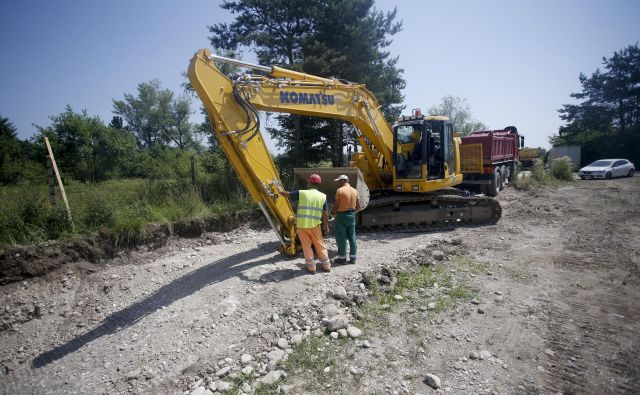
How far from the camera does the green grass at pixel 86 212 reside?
621cm

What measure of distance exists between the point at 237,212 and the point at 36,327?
4408 mm

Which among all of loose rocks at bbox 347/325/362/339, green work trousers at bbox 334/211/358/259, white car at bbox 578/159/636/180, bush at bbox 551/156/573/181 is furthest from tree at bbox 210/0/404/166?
white car at bbox 578/159/636/180

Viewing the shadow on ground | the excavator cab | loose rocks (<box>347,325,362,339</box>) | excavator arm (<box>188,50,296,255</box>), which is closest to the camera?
loose rocks (<box>347,325,362,339</box>)

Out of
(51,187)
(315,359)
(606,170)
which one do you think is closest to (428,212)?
(315,359)

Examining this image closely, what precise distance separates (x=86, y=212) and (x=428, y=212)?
7603 mm

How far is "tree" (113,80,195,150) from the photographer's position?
4550cm

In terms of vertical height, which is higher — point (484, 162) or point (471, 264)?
point (484, 162)

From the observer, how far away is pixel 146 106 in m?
45.7

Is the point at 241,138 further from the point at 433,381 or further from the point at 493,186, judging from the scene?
the point at 493,186

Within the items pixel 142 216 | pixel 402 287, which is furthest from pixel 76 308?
pixel 402 287

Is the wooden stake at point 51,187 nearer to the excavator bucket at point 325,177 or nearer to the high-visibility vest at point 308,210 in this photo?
the excavator bucket at point 325,177

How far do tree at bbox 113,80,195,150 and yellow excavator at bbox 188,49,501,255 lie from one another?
42599 mm

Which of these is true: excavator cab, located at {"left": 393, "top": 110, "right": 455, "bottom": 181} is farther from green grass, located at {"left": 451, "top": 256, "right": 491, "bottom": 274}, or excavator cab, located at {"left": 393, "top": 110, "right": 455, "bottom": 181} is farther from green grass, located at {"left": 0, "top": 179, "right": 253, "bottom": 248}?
green grass, located at {"left": 0, "top": 179, "right": 253, "bottom": 248}

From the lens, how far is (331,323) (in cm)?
399
